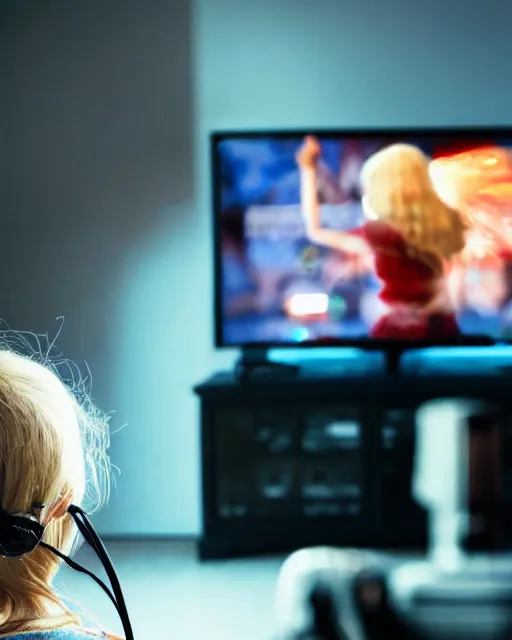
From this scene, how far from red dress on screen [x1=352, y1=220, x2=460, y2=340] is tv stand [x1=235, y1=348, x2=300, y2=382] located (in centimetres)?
43

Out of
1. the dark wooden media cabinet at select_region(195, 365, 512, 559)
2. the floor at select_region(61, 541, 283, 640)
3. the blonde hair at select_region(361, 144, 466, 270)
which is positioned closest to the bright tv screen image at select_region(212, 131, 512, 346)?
the blonde hair at select_region(361, 144, 466, 270)

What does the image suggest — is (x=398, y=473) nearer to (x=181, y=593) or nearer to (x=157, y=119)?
(x=181, y=593)

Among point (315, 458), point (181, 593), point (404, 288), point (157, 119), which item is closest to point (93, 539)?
point (181, 593)

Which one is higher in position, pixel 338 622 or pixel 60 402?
pixel 60 402

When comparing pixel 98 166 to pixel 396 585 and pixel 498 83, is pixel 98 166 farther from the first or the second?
pixel 396 585

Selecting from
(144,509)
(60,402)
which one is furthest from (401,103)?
(60,402)

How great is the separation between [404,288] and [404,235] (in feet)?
0.70

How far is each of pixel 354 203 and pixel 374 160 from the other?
0.19 m

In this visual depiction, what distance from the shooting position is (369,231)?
3.19m

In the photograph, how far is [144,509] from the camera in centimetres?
348

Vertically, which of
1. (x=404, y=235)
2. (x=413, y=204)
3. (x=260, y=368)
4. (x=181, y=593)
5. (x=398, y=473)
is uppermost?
(x=413, y=204)

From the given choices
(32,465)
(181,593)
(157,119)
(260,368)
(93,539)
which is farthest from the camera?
(157,119)

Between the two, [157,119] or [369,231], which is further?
[157,119]

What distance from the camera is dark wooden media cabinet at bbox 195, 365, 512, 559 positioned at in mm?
3068
